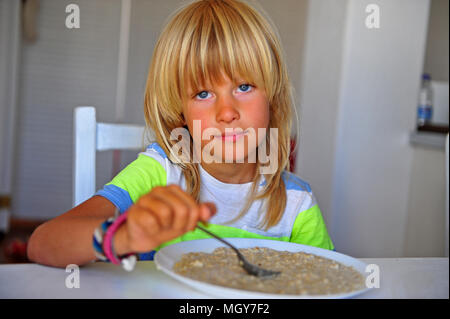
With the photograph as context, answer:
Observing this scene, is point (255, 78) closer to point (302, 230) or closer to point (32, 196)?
point (302, 230)

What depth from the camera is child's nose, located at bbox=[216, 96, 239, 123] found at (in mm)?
868

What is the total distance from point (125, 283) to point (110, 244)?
0.26ft

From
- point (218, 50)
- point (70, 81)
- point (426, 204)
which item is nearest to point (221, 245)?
point (218, 50)

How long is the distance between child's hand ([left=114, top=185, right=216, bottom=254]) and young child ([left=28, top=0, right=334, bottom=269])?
55 mm

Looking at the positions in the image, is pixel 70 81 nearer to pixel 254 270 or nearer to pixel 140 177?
pixel 140 177

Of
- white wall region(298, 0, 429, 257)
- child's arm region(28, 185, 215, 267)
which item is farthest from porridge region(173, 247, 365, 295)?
white wall region(298, 0, 429, 257)

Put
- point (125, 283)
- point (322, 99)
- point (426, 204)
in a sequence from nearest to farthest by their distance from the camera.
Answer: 1. point (125, 283)
2. point (426, 204)
3. point (322, 99)

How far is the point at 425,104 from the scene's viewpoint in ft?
7.25

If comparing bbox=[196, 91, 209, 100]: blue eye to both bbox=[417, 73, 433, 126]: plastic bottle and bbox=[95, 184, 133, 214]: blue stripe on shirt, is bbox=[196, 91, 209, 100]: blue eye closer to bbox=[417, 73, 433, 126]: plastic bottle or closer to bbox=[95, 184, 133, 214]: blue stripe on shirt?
bbox=[95, 184, 133, 214]: blue stripe on shirt

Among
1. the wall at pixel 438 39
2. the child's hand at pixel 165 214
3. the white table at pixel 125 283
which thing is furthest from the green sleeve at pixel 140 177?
the wall at pixel 438 39

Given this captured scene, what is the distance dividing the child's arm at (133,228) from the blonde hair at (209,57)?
0.32 metres

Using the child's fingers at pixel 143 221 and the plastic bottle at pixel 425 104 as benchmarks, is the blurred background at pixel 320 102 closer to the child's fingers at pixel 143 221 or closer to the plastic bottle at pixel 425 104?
the plastic bottle at pixel 425 104
